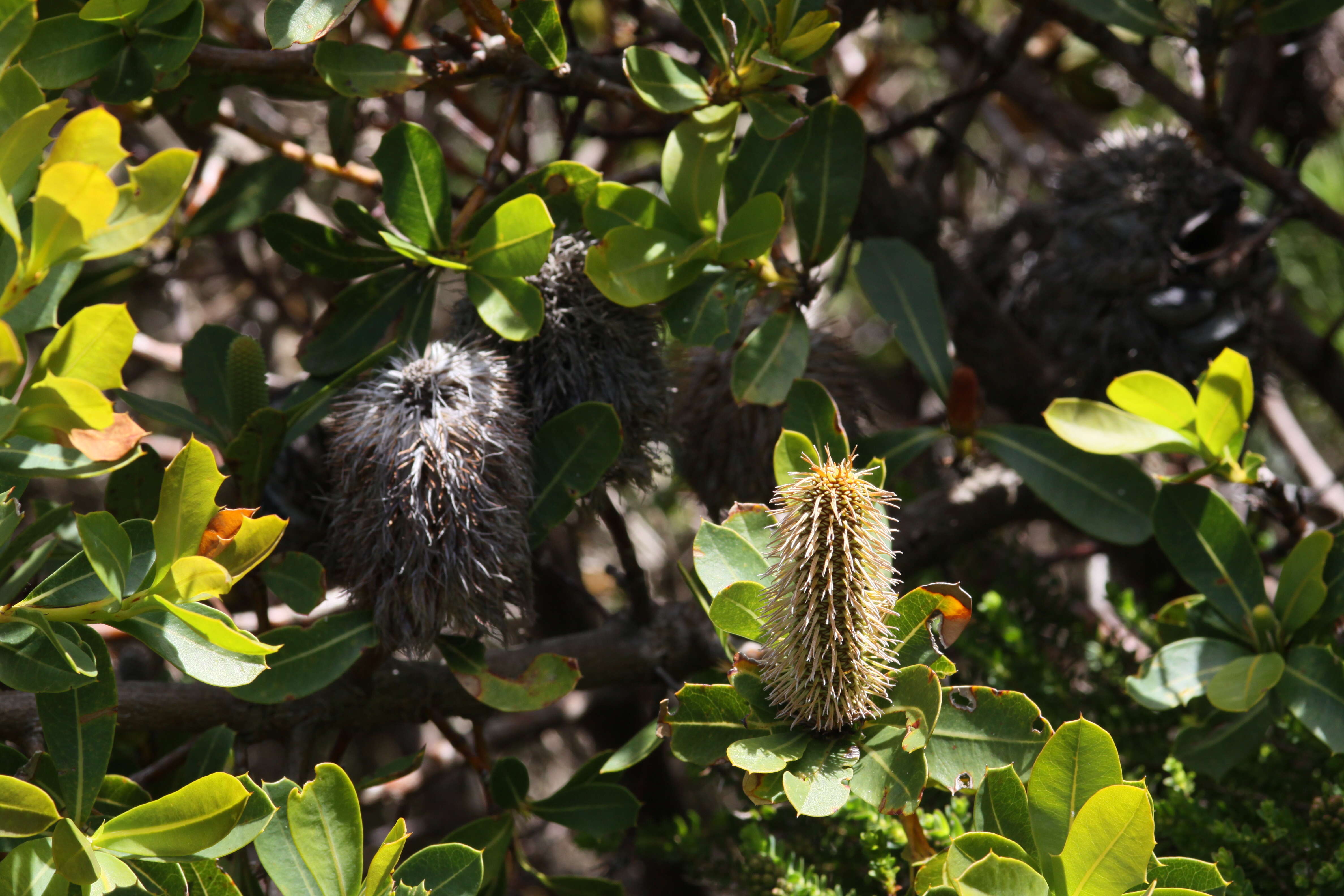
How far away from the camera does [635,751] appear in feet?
3.19

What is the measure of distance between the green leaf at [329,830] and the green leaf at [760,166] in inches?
27.0

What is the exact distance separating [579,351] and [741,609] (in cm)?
38

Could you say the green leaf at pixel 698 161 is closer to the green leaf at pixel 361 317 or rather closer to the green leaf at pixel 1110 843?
the green leaf at pixel 361 317

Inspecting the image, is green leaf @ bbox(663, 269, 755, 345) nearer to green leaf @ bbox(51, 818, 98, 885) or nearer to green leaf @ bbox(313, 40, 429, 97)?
green leaf @ bbox(313, 40, 429, 97)

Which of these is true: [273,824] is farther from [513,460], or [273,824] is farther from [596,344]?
[596,344]

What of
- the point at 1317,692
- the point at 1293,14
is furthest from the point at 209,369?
the point at 1293,14

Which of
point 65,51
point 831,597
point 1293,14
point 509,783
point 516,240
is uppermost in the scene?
point 1293,14

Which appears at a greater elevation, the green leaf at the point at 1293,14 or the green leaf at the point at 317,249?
A: the green leaf at the point at 1293,14

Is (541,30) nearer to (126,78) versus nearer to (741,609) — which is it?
(126,78)

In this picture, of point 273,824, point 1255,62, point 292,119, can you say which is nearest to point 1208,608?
point 273,824

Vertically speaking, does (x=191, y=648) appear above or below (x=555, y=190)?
below

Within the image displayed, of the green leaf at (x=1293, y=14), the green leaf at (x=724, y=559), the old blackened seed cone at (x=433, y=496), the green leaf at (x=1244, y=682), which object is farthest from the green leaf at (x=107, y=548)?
the green leaf at (x=1293, y=14)

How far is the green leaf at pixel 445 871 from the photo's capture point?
844mm

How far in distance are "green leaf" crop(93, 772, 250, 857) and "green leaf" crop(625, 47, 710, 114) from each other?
0.72 metres
